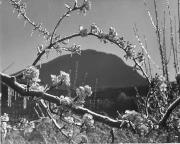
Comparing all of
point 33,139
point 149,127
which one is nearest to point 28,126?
point 149,127

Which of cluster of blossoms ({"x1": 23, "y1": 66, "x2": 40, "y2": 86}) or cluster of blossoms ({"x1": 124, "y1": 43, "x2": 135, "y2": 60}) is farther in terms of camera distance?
cluster of blossoms ({"x1": 124, "y1": 43, "x2": 135, "y2": 60})

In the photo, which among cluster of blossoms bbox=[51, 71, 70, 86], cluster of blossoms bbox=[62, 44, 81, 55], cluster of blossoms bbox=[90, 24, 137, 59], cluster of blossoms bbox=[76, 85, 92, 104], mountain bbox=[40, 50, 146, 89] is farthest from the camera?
mountain bbox=[40, 50, 146, 89]

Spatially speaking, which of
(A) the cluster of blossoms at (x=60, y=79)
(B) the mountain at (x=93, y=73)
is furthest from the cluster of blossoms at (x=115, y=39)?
(B) the mountain at (x=93, y=73)

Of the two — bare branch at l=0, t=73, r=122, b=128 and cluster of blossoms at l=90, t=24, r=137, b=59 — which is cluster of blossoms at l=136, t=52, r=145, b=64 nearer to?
cluster of blossoms at l=90, t=24, r=137, b=59

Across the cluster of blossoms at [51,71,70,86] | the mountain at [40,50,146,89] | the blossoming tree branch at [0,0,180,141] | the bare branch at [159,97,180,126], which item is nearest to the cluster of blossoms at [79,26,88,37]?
the blossoming tree branch at [0,0,180,141]

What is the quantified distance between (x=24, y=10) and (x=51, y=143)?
16.4 ft

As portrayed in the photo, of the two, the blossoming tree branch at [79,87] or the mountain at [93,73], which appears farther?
the mountain at [93,73]

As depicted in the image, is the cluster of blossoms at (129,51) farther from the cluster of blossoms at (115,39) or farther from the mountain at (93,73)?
the mountain at (93,73)

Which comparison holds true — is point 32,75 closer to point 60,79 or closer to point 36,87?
point 36,87

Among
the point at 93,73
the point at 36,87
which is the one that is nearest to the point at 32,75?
the point at 36,87

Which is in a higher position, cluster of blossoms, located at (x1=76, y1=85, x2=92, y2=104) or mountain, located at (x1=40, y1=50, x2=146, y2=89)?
mountain, located at (x1=40, y1=50, x2=146, y2=89)

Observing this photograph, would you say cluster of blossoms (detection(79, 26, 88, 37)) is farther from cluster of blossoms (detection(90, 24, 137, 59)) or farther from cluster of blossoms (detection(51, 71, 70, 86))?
cluster of blossoms (detection(51, 71, 70, 86))

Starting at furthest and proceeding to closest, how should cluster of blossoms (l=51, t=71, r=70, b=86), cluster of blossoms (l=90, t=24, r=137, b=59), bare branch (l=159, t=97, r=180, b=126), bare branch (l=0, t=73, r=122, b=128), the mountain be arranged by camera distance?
the mountain
cluster of blossoms (l=90, t=24, r=137, b=59)
cluster of blossoms (l=51, t=71, r=70, b=86)
bare branch (l=0, t=73, r=122, b=128)
bare branch (l=159, t=97, r=180, b=126)

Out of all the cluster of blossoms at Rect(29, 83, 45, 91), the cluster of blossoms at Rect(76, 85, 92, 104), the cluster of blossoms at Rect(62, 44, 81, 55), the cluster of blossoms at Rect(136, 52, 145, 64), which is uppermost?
the cluster of blossoms at Rect(62, 44, 81, 55)
